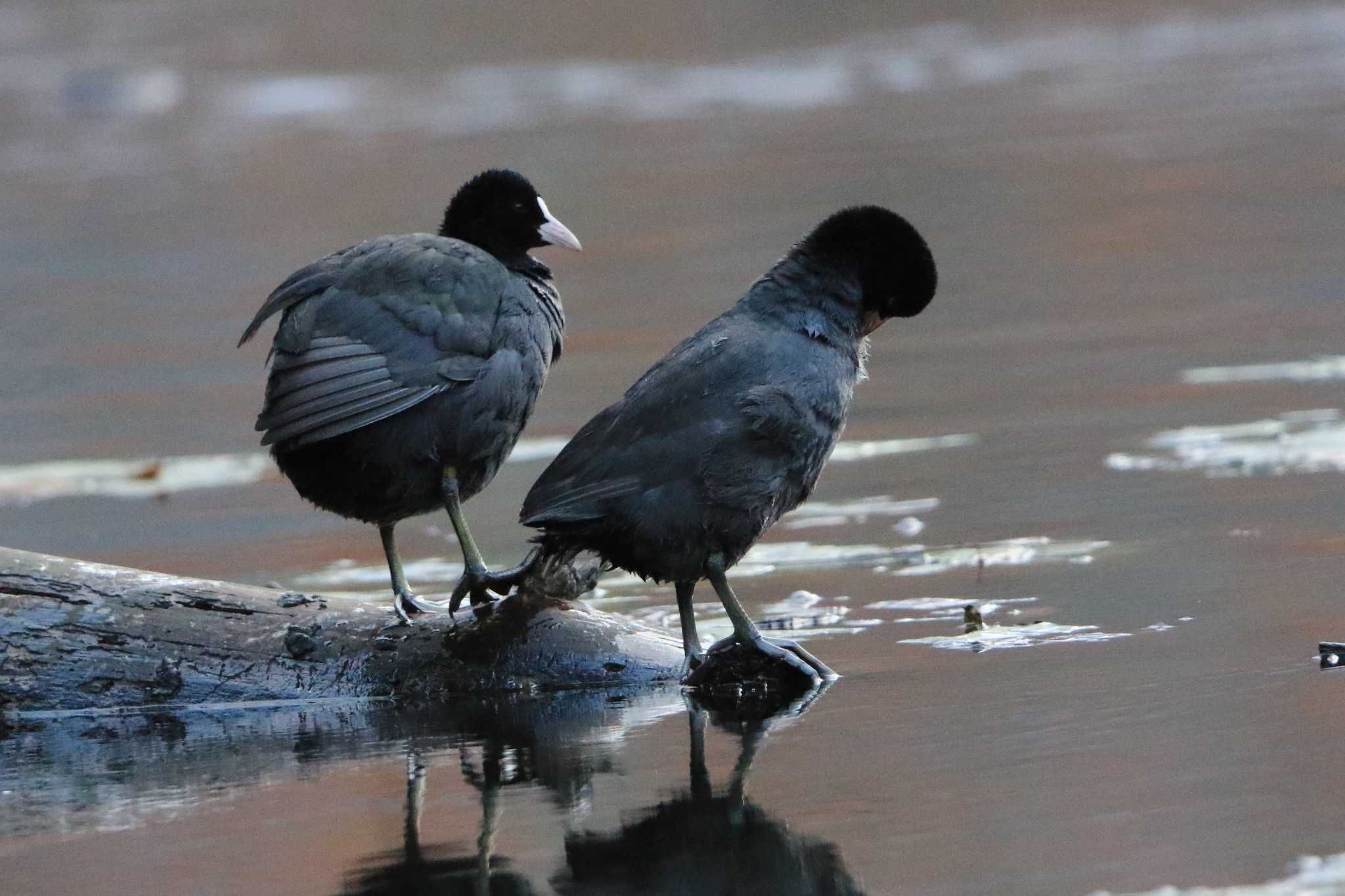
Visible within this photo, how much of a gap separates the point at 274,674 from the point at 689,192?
528 inches

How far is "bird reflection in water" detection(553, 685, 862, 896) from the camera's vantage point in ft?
14.3

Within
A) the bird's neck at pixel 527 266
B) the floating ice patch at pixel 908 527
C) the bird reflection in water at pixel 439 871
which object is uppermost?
the bird's neck at pixel 527 266

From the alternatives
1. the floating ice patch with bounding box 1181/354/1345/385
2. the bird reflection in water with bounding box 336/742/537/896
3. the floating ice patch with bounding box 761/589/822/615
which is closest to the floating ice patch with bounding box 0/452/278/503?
the floating ice patch with bounding box 761/589/822/615

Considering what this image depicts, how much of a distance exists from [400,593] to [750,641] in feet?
3.98

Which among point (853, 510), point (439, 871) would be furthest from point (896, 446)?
point (439, 871)

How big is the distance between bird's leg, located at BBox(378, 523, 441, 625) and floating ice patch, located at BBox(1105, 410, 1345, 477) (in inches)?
121

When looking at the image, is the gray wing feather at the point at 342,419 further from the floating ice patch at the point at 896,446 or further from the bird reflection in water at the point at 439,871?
the floating ice patch at the point at 896,446

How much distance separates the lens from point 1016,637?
20.3 feet

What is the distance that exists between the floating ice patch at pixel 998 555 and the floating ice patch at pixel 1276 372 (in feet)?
9.96

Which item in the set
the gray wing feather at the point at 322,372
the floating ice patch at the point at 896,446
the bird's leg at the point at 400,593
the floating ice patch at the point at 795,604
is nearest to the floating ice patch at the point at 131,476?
the floating ice patch at the point at 896,446

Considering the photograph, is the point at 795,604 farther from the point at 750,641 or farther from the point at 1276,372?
the point at 1276,372

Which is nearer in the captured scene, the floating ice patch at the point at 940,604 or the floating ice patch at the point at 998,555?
the floating ice patch at the point at 940,604

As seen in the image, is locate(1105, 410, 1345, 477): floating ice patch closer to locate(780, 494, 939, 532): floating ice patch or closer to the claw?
locate(780, 494, 939, 532): floating ice patch

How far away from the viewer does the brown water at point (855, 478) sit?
4.71 meters
